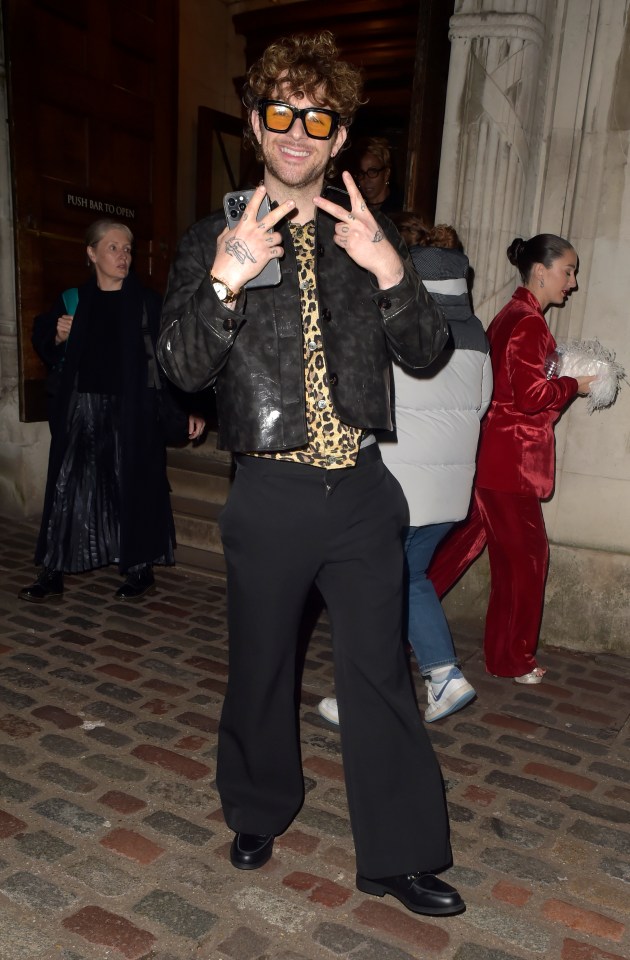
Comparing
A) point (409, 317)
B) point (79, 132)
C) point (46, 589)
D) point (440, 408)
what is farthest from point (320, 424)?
point (79, 132)

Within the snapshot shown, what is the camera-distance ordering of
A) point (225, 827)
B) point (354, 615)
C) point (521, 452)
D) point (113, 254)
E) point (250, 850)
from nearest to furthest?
point (354, 615) < point (250, 850) < point (225, 827) < point (521, 452) < point (113, 254)

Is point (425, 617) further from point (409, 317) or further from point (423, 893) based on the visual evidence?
point (409, 317)

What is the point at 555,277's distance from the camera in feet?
12.5

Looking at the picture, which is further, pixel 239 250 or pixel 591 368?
pixel 591 368

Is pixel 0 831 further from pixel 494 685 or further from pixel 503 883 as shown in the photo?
pixel 494 685

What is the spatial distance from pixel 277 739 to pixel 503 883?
820mm

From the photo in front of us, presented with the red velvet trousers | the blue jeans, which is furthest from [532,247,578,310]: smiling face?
the blue jeans

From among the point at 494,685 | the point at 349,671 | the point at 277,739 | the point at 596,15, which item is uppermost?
the point at 596,15

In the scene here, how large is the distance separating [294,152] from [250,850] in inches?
78.4

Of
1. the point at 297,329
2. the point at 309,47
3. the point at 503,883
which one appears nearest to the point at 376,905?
the point at 503,883

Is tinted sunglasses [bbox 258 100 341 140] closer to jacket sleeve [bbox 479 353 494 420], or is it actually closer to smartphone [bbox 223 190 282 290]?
smartphone [bbox 223 190 282 290]

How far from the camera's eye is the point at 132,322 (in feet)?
14.6

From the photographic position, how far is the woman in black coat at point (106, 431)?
449 cm

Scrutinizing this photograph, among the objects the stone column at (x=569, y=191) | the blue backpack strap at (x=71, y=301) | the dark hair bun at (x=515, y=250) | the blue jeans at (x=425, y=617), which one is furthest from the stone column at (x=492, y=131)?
the blue backpack strap at (x=71, y=301)
